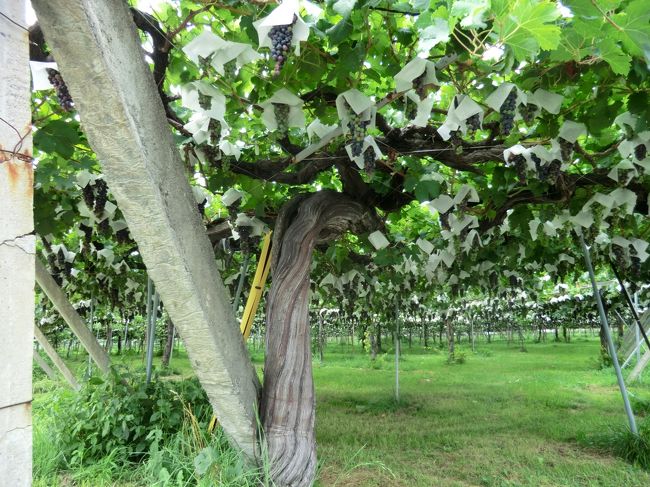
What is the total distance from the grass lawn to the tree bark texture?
1435 millimetres

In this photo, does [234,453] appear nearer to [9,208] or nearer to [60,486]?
[60,486]

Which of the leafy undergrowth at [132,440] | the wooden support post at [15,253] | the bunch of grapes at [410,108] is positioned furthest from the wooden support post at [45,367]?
the wooden support post at [15,253]

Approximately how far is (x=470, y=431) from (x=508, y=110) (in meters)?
4.75

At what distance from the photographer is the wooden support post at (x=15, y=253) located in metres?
1.03

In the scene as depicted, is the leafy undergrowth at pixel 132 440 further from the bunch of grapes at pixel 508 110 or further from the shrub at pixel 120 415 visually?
the bunch of grapes at pixel 508 110

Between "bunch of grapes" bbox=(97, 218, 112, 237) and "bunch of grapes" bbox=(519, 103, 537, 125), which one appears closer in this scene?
"bunch of grapes" bbox=(519, 103, 537, 125)

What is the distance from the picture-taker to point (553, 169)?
3014 mm

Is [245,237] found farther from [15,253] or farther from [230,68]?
[15,253]

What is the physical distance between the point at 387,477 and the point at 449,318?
1522 cm

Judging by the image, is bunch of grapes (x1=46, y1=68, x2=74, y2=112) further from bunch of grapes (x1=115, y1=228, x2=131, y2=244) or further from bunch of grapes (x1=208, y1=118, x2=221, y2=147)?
bunch of grapes (x1=115, y1=228, x2=131, y2=244)

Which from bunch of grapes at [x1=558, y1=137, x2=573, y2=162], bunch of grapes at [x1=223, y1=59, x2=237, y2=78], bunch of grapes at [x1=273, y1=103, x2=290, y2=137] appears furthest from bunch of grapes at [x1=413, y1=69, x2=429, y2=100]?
bunch of grapes at [x1=558, y1=137, x2=573, y2=162]

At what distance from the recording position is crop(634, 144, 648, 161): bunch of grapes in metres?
2.86

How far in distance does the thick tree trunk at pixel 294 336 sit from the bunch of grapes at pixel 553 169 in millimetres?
1553

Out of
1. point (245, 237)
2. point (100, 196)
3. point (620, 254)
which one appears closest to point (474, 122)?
point (245, 237)
